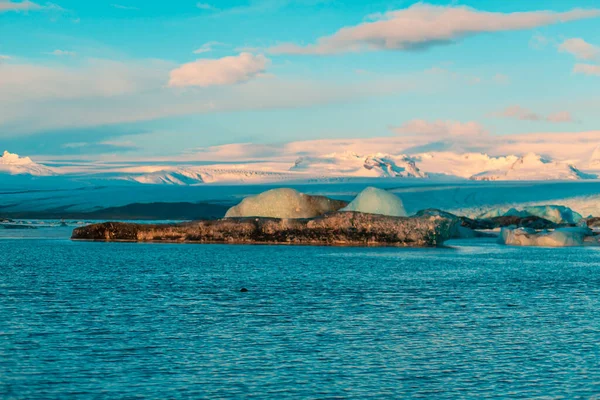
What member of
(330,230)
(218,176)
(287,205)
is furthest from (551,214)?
(218,176)

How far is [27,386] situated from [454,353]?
481cm

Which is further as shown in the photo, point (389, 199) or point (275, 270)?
A: point (389, 199)

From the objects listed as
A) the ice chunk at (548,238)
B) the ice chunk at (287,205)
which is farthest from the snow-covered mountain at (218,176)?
the ice chunk at (287,205)

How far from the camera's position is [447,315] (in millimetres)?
13961

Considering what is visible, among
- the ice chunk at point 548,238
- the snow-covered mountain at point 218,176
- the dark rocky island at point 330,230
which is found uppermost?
the snow-covered mountain at point 218,176

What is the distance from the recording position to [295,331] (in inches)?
477

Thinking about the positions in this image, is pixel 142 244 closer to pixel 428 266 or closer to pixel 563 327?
pixel 428 266

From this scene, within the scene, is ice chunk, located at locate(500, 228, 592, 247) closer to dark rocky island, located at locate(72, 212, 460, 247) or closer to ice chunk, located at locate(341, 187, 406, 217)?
dark rocky island, located at locate(72, 212, 460, 247)

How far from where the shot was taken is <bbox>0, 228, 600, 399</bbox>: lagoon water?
9070 millimetres

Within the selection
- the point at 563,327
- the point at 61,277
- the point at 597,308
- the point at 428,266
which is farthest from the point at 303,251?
the point at 563,327

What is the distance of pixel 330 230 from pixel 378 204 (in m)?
2.67

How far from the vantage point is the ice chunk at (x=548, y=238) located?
36094 mm

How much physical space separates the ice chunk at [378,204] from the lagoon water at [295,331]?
9711 millimetres

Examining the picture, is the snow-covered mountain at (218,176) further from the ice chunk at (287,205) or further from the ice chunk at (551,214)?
the ice chunk at (287,205)
